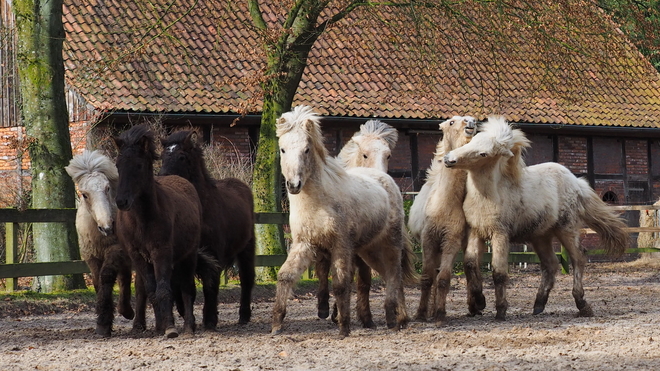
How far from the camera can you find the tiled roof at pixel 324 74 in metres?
19.2

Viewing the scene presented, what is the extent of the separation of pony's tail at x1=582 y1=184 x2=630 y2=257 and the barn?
14.9ft

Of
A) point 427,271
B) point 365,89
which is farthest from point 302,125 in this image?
point 365,89

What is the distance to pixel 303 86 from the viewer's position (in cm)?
2356

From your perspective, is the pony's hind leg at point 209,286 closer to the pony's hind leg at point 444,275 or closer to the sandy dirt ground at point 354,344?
the sandy dirt ground at point 354,344

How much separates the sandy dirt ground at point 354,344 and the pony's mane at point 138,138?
174 cm

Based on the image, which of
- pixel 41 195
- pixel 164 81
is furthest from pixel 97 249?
pixel 164 81

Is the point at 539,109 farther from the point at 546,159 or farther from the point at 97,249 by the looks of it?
the point at 97,249

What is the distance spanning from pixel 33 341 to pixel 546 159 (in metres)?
20.8

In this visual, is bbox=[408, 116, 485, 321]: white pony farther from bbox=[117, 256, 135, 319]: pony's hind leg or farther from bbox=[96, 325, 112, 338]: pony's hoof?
bbox=[96, 325, 112, 338]: pony's hoof

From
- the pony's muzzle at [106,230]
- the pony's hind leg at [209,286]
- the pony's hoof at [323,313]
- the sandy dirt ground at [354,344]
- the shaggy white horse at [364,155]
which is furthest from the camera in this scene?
the pony's hoof at [323,313]

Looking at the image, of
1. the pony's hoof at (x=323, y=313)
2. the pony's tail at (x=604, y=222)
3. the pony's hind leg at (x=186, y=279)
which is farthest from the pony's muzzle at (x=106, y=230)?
the pony's tail at (x=604, y=222)

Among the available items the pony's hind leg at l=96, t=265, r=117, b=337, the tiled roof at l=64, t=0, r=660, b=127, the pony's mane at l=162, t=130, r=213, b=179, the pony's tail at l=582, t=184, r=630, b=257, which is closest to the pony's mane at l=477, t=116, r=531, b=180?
the pony's tail at l=582, t=184, r=630, b=257

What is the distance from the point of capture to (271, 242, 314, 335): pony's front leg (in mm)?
Answer: 8820

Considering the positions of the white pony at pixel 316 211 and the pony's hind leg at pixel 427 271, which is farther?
the pony's hind leg at pixel 427 271
